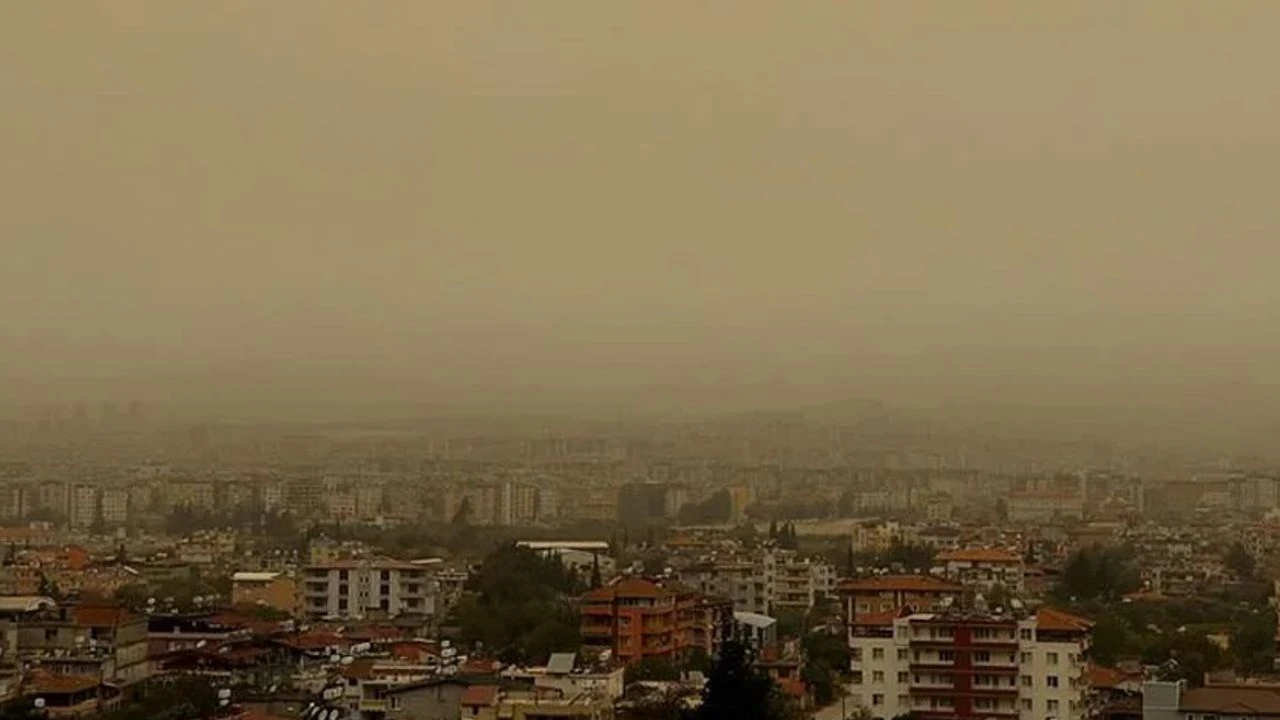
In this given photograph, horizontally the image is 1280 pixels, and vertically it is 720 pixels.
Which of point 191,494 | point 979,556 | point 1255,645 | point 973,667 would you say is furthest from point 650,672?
point 191,494

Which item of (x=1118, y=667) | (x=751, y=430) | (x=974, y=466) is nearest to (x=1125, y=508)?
(x=974, y=466)

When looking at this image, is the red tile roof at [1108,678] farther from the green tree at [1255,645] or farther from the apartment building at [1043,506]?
the apartment building at [1043,506]

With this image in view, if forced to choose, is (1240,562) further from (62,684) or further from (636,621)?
(62,684)

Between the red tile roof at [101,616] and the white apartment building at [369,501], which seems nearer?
the red tile roof at [101,616]

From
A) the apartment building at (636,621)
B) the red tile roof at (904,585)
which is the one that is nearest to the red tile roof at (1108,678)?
the red tile roof at (904,585)

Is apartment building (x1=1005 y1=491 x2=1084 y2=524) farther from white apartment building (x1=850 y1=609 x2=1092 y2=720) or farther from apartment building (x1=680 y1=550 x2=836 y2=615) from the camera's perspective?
white apartment building (x1=850 y1=609 x2=1092 y2=720)

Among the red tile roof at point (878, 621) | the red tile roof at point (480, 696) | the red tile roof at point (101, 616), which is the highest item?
the red tile roof at point (878, 621)
